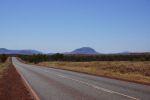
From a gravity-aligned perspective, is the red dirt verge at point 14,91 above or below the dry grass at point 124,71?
below

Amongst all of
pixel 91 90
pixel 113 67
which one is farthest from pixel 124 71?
pixel 91 90

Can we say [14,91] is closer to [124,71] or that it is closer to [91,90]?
[91,90]

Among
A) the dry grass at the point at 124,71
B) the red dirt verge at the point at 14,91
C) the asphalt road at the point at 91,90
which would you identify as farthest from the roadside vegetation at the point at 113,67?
the red dirt verge at the point at 14,91

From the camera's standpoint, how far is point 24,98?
15.2m

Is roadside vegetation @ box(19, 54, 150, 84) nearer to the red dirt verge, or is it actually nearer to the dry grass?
the dry grass

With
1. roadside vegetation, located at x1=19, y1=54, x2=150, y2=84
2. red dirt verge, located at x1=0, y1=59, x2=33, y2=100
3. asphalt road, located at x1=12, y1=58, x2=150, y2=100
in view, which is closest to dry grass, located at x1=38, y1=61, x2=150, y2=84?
roadside vegetation, located at x1=19, y1=54, x2=150, y2=84

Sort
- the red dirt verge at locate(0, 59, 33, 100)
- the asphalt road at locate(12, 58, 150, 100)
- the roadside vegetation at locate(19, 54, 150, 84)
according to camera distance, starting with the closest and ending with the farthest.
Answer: the asphalt road at locate(12, 58, 150, 100), the red dirt verge at locate(0, 59, 33, 100), the roadside vegetation at locate(19, 54, 150, 84)

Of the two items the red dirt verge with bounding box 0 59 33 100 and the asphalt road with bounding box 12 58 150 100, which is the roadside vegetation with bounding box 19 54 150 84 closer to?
the asphalt road with bounding box 12 58 150 100

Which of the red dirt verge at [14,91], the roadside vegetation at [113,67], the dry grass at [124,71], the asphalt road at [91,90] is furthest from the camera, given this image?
the roadside vegetation at [113,67]

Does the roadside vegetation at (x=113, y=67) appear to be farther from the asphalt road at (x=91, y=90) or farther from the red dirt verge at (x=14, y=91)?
the red dirt verge at (x=14, y=91)

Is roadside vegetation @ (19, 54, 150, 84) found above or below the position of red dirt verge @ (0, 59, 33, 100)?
above

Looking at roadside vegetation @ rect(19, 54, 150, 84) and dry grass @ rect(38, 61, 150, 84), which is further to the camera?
roadside vegetation @ rect(19, 54, 150, 84)

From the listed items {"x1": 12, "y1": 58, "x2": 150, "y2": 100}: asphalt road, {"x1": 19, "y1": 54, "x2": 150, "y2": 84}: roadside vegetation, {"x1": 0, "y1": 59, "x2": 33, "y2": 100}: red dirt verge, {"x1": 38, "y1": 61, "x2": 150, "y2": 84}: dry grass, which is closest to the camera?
{"x1": 12, "y1": 58, "x2": 150, "y2": 100}: asphalt road

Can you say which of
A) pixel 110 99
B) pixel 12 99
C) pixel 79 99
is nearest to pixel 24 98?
pixel 12 99
